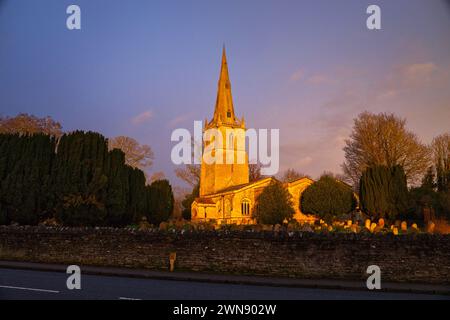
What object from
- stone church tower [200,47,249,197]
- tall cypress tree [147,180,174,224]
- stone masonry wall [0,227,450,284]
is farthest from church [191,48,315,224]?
stone masonry wall [0,227,450,284]

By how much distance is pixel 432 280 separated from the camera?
12055 mm

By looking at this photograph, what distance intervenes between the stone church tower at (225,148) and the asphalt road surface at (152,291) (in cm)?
4857

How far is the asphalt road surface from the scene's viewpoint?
914 centimetres

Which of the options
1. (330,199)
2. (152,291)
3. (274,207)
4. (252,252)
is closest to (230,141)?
(330,199)

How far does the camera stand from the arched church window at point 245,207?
171ft

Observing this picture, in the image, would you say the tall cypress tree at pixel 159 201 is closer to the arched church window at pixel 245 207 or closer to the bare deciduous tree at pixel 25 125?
the bare deciduous tree at pixel 25 125

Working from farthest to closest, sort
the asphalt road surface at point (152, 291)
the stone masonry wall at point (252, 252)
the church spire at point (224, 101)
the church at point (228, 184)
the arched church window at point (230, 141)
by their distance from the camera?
the church spire at point (224, 101) → the arched church window at point (230, 141) → the church at point (228, 184) → the stone masonry wall at point (252, 252) → the asphalt road surface at point (152, 291)

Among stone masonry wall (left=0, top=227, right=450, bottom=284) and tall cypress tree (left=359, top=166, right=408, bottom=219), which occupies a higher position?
tall cypress tree (left=359, top=166, right=408, bottom=219)

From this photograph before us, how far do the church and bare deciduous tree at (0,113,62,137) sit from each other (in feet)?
64.8

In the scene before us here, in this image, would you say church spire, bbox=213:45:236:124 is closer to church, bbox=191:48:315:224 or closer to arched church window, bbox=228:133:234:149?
church, bbox=191:48:315:224

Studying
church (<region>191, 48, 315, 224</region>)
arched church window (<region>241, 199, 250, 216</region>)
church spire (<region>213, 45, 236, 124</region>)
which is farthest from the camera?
church spire (<region>213, 45, 236, 124</region>)

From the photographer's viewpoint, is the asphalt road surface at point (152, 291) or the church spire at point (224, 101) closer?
the asphalt road surface at point (152, 291)

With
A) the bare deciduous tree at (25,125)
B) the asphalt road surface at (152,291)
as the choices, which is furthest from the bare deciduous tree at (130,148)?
the asphalt road surface at (152,291)
